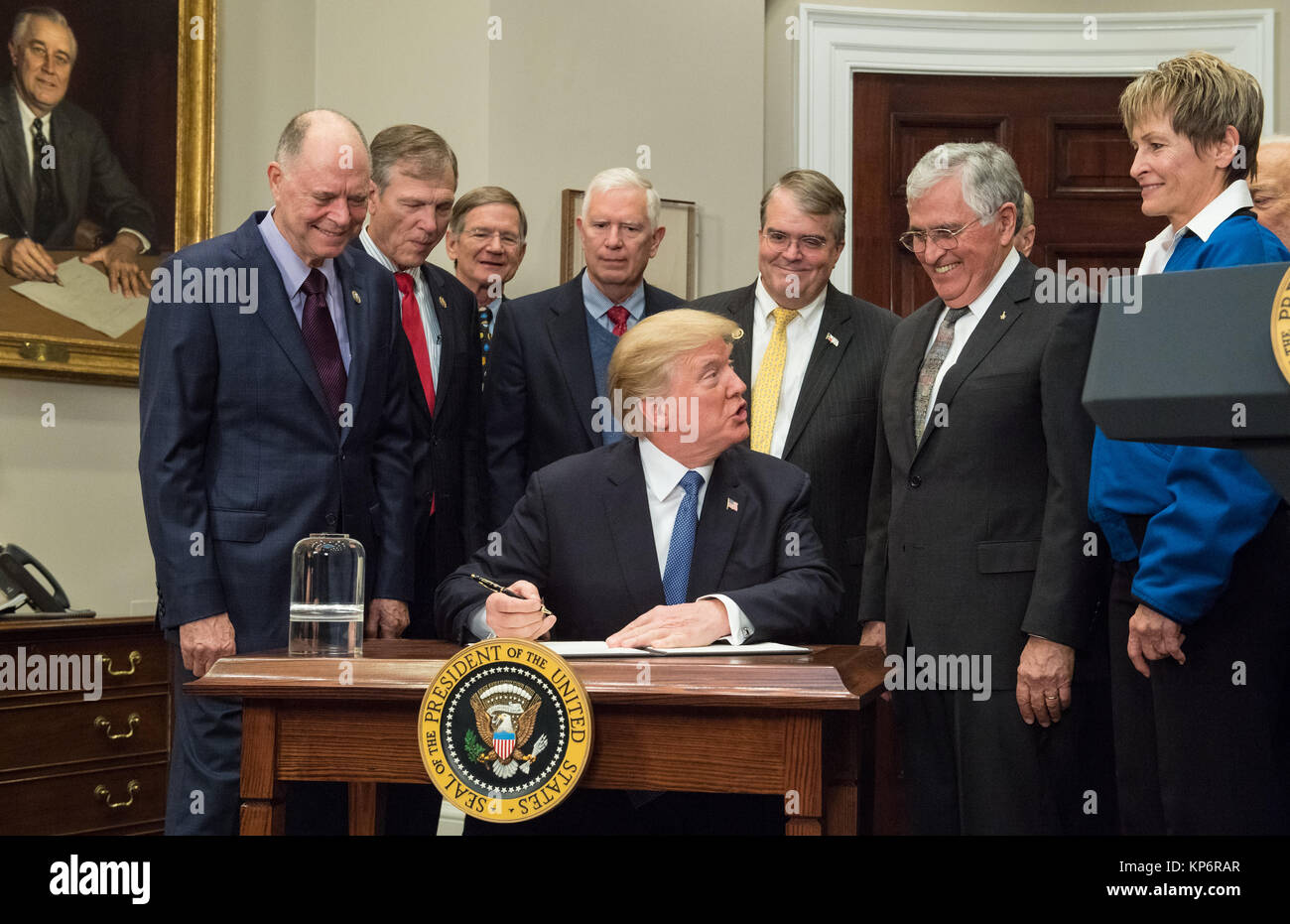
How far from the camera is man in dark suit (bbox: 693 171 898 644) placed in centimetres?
349

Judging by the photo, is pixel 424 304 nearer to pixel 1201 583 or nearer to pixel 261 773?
pixel 261 773

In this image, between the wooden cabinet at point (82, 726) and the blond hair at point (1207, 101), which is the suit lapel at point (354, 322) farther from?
the blond hair at point (1207, 101)

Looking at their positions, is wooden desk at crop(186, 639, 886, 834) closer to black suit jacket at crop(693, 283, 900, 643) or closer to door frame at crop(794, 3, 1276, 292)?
black suit jacket at crop(693, 283, 900, 643)

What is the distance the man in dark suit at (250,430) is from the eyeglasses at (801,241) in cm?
110

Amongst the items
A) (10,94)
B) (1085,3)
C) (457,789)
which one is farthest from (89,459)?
(1085,3)

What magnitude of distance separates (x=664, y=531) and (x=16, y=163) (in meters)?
3.05

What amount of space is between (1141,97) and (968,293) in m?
0.60

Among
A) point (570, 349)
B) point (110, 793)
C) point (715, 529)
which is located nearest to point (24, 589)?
point (110, 793)

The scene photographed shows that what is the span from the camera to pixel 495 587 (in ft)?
8.35

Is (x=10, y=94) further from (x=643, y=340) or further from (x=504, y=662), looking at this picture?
(x=504, y=662)

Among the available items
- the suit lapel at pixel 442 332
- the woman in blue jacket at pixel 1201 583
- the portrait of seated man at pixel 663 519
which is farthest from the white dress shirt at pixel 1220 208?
the suit lapel at pixel 442 332

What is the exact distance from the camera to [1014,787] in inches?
112

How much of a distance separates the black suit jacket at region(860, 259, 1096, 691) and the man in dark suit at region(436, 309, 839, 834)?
344 millimetres
